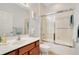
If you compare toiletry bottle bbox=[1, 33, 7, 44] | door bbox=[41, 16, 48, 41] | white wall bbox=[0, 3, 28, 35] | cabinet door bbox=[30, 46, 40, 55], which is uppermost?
white wall bbox=[0, 3, 28, 35]

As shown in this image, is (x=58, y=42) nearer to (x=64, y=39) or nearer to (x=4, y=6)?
(x=64, y=39)

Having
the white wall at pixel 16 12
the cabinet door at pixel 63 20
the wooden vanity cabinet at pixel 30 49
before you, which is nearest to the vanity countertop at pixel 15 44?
the wooden vanity cabinet at pixel 30 49

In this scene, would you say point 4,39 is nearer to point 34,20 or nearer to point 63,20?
point 34,20

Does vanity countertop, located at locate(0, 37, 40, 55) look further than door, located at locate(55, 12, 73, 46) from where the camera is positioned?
No

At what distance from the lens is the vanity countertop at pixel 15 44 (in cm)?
149

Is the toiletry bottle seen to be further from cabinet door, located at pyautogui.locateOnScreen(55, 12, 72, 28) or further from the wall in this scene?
cabinet door, located at pyautogui.locateOnScreen(55, 12, 72, 28)

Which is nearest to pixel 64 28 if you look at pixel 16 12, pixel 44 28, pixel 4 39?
pixel 44 28

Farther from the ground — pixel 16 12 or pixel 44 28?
pixel 16 12

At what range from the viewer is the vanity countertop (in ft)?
4.90

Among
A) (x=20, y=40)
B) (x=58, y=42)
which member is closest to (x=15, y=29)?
(x=20, y=40)

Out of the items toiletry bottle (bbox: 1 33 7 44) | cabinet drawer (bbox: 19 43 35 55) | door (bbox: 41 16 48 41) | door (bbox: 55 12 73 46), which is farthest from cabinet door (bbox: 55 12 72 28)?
toiletry bottle (bbox: 1 33 7 44)

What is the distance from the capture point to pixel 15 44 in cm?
162

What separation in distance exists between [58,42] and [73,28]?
0.26 m

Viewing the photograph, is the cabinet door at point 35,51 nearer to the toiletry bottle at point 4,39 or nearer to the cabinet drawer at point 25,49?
the cabinet drawer at point 25,49
